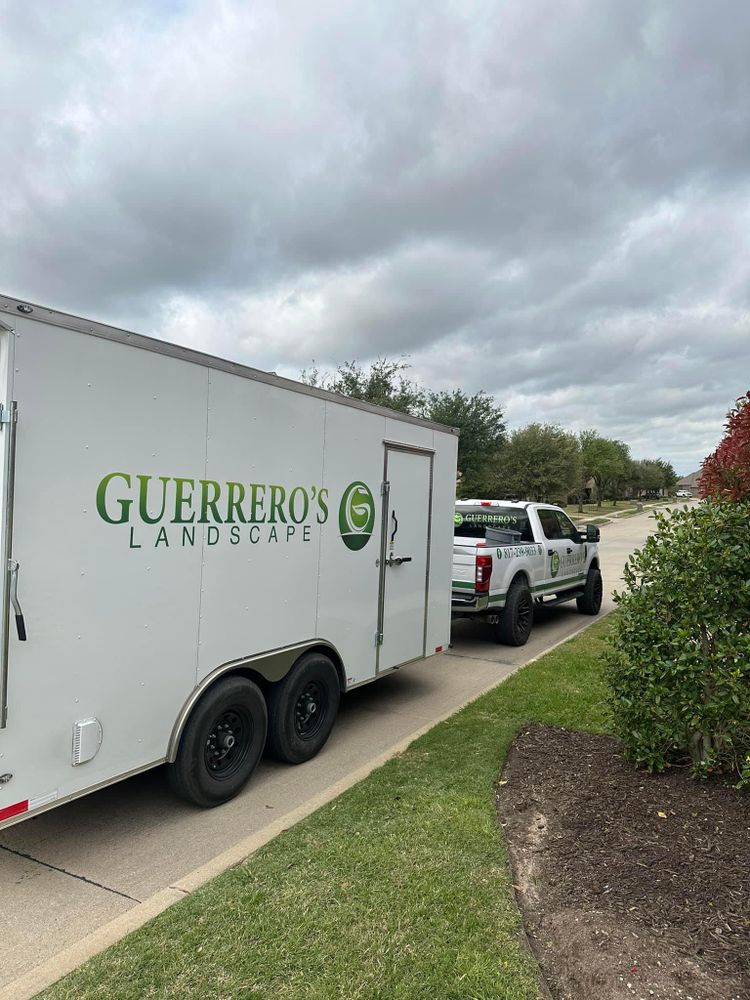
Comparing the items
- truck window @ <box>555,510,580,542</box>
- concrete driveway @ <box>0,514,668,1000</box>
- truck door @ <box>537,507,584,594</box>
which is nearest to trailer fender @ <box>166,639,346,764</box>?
concrete driveway @ <box>0,514,668,1000</box>

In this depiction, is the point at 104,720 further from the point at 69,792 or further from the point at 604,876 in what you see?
the point at 604,876

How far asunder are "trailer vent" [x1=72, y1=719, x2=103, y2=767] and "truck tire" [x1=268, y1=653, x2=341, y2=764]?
1.50m

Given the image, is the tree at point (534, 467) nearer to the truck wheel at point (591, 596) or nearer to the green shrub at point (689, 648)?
the truck wheel at point (591, 596)

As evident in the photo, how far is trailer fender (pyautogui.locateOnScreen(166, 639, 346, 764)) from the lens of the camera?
394 centimetres

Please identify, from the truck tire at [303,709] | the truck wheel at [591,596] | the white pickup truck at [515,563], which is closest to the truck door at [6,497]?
the truck tire at [303,709]

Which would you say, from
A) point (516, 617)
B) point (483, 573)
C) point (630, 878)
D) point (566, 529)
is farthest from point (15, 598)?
point (566, 529)

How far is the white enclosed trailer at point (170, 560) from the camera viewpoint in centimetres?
316

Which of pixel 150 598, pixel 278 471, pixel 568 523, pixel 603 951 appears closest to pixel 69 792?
pixel 150 598

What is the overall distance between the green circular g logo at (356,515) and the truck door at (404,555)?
227 mm

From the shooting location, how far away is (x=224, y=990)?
2.51 metres

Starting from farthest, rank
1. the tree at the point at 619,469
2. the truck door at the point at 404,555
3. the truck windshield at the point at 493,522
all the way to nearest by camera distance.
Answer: the tree at the point at 619,469, the truck windshield at the point at 493,522, the truck door at the point at 404,555

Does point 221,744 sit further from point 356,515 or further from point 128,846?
point 356,515

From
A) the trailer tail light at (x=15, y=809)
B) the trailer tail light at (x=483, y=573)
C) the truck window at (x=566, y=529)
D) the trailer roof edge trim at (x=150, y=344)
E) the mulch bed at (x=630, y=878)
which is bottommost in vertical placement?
the mulch bed at (x=630, y=878)

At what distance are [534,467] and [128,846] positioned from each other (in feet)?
130
